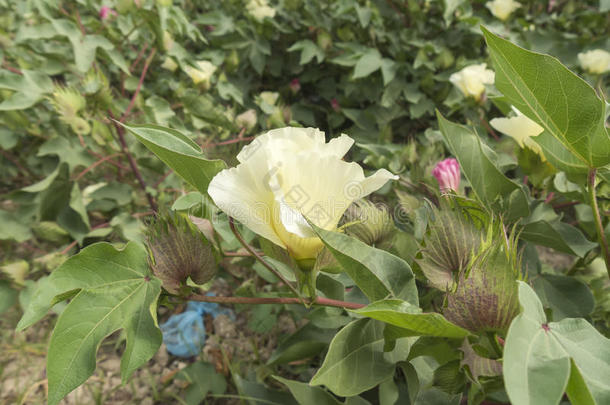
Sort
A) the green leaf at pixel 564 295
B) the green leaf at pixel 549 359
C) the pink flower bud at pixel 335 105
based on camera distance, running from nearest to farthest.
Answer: the green leaf at pixel 549 359
the green leaf at pixel 564 295
the pink flower bud at pixel 335 105

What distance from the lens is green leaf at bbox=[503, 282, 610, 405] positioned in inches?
10.2

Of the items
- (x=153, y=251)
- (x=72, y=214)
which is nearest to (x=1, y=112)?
(x=72, y=214)

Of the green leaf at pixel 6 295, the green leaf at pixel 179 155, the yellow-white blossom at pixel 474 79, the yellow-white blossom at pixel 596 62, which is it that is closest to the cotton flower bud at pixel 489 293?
the green leaf at pixel 179 155

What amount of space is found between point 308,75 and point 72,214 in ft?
3.56

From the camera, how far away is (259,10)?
155cm

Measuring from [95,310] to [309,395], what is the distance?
282 mm

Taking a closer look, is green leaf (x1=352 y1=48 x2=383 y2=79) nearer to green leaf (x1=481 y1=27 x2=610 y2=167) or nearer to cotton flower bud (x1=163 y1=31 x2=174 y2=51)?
cotton flower bud (x1=163 y1=31 x2=174 y2=51)

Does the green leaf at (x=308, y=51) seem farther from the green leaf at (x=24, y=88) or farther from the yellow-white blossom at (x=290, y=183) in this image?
the yellow-white blossom at (x=290, y=183)

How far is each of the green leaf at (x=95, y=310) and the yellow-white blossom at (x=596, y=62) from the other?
124 centimetres

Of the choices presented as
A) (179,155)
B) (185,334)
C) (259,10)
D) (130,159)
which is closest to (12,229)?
(130,159)

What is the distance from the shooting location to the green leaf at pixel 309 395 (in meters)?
0.53

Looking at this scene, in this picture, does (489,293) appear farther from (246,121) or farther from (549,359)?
(246,121)

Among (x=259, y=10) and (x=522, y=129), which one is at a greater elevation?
(x=522, y=129)

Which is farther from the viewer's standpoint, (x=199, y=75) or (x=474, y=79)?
(x=199, y=75)
